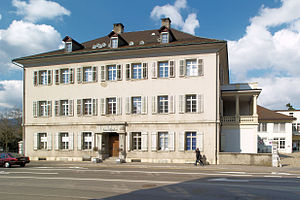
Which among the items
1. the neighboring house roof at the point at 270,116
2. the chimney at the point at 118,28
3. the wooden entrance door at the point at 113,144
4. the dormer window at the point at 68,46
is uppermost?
the chimney at the point at 118,28

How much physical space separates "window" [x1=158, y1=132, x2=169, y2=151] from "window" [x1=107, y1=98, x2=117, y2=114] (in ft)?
15.3

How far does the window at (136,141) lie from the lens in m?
24.7

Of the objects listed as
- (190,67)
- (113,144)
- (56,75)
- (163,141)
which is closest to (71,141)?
(113,144)

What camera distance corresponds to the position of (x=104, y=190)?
10.9 m

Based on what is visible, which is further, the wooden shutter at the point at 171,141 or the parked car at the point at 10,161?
the wooden shutter at the point at 171,141

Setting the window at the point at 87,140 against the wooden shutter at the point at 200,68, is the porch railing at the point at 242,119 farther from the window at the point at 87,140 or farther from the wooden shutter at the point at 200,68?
the window at the point at 87,140

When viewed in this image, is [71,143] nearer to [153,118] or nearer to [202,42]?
[153,118]

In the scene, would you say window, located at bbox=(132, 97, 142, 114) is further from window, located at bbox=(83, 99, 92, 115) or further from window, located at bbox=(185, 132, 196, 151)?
window, located at bbox=(185, 132, 196, 151)

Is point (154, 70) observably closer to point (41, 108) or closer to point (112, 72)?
point (112, 72)

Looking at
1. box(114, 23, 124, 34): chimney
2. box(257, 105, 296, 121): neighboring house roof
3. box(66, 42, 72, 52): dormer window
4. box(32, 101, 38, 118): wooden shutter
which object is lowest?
box(257, 105, 296, 121): neighboring house roof

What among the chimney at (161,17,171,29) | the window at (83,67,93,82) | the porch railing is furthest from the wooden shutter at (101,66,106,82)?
the porch railing

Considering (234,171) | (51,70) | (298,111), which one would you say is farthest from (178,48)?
(298,111)

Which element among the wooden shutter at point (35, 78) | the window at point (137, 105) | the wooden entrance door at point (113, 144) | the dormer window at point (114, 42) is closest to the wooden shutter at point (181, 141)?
the window at point (137, 105)

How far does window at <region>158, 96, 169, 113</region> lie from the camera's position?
79.1ft
